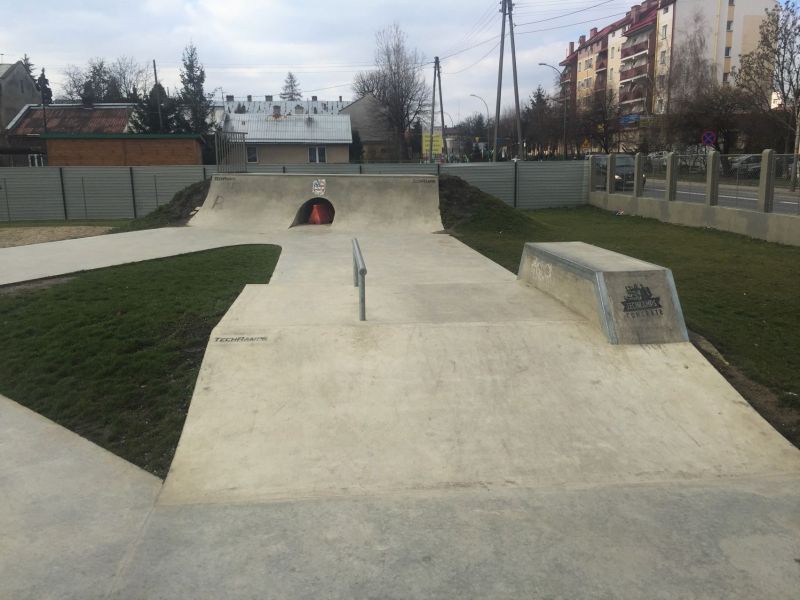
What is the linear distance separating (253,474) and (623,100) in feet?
278

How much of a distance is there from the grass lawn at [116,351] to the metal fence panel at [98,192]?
1959 cm

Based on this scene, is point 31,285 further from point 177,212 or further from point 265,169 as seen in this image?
point 265,169

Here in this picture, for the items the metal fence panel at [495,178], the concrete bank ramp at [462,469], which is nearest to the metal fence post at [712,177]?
the metal fence panel at [495,178]

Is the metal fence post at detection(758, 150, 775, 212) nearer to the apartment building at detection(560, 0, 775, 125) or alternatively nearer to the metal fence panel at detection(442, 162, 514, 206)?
the metal fence panel at detection(442, 162, 514, 206)

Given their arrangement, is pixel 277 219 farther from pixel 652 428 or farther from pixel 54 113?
pixel 54 113

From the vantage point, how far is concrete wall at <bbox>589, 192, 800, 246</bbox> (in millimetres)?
14094

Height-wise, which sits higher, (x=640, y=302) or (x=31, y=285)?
(x=640, y=302)

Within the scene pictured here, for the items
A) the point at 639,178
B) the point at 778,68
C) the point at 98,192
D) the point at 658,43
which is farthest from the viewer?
the point at 658,43

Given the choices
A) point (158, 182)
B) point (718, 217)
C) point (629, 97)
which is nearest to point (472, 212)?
point (718, 217)

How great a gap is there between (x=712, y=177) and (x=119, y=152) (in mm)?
25803

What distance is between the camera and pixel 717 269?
1060cm

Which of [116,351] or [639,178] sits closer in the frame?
[116,351]

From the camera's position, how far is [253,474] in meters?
4.18

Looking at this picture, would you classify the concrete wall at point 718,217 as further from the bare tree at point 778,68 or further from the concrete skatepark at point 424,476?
the bare tree at point 778,68
